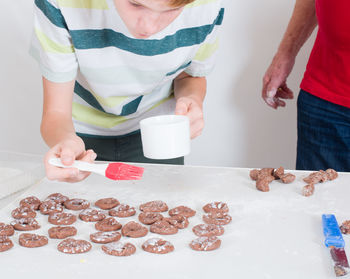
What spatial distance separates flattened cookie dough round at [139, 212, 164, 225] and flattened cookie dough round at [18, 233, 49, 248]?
0.63 feet

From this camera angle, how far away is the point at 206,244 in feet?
2.89

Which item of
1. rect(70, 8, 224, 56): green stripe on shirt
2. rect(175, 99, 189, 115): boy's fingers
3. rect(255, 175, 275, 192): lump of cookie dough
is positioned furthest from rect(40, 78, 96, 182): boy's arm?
rect(255, 175, 275, 192): lump of cookie dough

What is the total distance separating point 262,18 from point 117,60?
997mm

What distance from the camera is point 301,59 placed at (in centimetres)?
199

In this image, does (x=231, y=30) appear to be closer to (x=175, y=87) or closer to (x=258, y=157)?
(x=258, y=157)

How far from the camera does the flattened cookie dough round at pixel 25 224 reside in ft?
3.18

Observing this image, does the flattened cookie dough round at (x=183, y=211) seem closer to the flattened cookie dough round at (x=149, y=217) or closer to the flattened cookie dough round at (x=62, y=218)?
the flattened cookie dough round at (x=149, y=217)

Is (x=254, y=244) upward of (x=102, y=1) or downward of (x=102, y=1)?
downward

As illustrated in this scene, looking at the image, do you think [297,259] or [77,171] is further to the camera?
[77,171]

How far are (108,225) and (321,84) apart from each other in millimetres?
794

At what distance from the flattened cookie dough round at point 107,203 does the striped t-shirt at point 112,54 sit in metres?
0.26

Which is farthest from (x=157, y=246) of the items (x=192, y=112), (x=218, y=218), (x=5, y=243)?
(x=192, y=112)

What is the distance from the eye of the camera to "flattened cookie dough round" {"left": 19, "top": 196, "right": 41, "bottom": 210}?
1.06m

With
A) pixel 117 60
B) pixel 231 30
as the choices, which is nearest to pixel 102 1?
pixel 117 60
